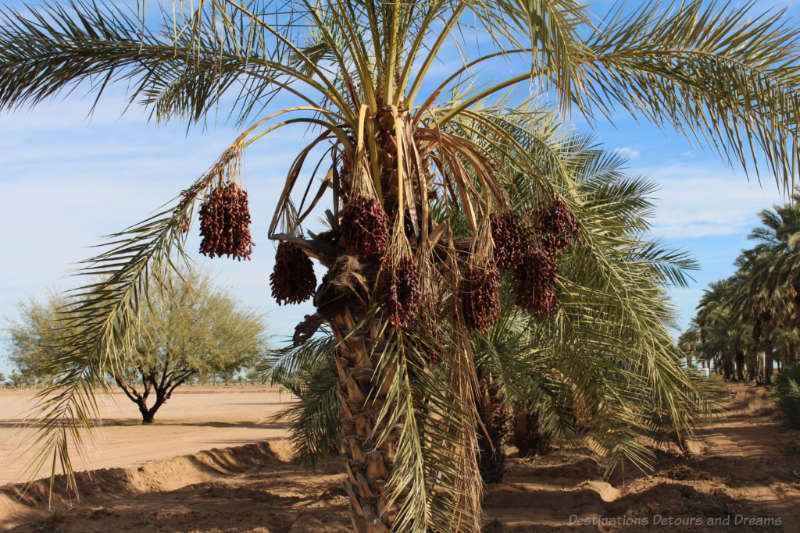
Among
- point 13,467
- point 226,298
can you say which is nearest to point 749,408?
point 226,298

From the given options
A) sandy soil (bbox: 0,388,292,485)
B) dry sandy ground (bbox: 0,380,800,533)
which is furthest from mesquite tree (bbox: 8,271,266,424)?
dry sandy ground (bbox: 0,380,800,533)

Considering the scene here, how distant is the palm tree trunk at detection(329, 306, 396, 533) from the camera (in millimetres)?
4977

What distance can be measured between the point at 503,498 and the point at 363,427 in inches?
284

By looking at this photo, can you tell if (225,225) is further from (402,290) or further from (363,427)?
(363,427)

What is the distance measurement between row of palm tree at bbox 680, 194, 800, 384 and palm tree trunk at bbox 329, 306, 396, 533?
833 cm

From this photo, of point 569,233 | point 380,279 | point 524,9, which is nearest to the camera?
point 524,9

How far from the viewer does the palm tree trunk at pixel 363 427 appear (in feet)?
16.3

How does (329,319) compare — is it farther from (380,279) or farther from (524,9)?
(524,9)

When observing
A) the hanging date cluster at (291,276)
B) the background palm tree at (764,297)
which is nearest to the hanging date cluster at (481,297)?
the hanging date cluster at (291,276)

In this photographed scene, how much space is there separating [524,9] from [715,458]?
16.0 meters

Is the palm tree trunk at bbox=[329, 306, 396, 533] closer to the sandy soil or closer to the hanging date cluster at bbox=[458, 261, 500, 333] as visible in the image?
the hanging date cluster at bbox=[458, 261, 500, 333]

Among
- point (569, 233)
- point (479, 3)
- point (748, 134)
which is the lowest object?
point (569, 233)

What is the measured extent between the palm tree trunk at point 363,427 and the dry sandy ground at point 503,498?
4.22m

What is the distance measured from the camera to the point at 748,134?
4.58 meters
